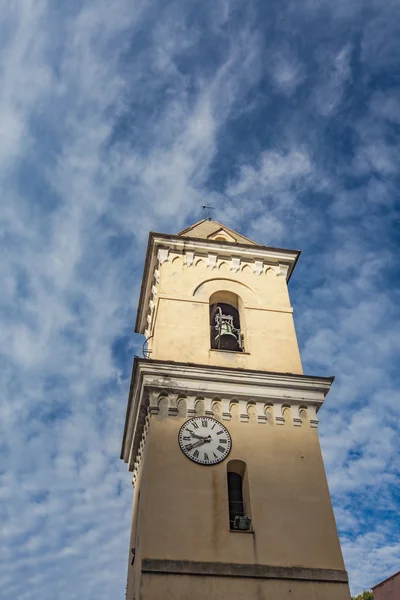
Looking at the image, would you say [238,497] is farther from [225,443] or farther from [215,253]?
[215,253]

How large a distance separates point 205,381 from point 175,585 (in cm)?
485

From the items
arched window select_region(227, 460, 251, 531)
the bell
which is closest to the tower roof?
the bell

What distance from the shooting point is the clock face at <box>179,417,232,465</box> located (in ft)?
43.5

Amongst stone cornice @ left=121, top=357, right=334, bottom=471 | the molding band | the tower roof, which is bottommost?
the molding band

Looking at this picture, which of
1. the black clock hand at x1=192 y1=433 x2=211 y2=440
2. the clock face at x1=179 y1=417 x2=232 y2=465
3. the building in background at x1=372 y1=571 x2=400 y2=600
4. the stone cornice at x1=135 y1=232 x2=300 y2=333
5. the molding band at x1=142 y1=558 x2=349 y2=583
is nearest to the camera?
the molding band at x1=142 y1=558 x2=349 y2=583

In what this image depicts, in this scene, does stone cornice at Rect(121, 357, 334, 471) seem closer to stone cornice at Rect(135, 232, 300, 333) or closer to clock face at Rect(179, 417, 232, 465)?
clock face at Rect(179, 417, 232, 465)

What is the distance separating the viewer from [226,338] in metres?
17.0

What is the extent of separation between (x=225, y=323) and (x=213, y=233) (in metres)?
4.61

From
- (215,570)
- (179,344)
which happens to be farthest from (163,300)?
(215,570)

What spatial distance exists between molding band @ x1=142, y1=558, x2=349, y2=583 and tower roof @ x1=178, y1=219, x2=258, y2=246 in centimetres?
1112

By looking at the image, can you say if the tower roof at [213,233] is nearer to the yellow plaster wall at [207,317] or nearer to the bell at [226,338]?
the yellow plaster wall at [207,317]

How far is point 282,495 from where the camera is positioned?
42.7 feet

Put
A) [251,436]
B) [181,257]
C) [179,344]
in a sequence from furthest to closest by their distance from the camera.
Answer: [181,257] → [179,344] → [251,436]

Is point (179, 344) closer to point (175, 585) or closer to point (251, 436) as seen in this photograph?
point (251, 436)
